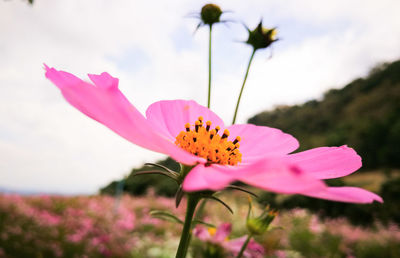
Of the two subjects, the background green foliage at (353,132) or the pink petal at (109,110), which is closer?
the pink petal at (109,110)

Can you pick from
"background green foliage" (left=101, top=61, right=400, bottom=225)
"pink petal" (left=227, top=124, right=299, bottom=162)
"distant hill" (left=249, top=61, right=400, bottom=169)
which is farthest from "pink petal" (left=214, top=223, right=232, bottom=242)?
"distant hill" (left=249, top=61, right=400, bottom=169)

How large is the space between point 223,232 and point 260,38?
1.37 ft

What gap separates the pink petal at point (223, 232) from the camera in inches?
26.0

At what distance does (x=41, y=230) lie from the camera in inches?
127

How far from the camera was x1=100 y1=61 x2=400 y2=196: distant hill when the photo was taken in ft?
29.9

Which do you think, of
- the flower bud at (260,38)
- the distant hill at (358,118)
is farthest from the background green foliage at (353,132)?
the flower bud at (260,38)

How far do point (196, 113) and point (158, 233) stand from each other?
12.0 ft

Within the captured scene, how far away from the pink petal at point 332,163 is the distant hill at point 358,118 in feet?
31.9

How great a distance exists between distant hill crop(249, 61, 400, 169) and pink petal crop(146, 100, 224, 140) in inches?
382

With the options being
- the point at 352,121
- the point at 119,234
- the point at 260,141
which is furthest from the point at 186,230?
the point at 352,121

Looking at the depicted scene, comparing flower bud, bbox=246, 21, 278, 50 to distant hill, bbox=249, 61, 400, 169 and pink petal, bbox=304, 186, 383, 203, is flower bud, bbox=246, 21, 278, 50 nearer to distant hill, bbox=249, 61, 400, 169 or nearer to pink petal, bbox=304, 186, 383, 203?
pink petal, bbox=304, 186, 383, 203

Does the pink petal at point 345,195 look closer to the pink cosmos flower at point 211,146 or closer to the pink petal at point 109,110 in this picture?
the pink cosmos flower at point 211,146

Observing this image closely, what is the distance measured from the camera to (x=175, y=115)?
41cm

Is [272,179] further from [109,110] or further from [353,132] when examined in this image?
[353,132]
